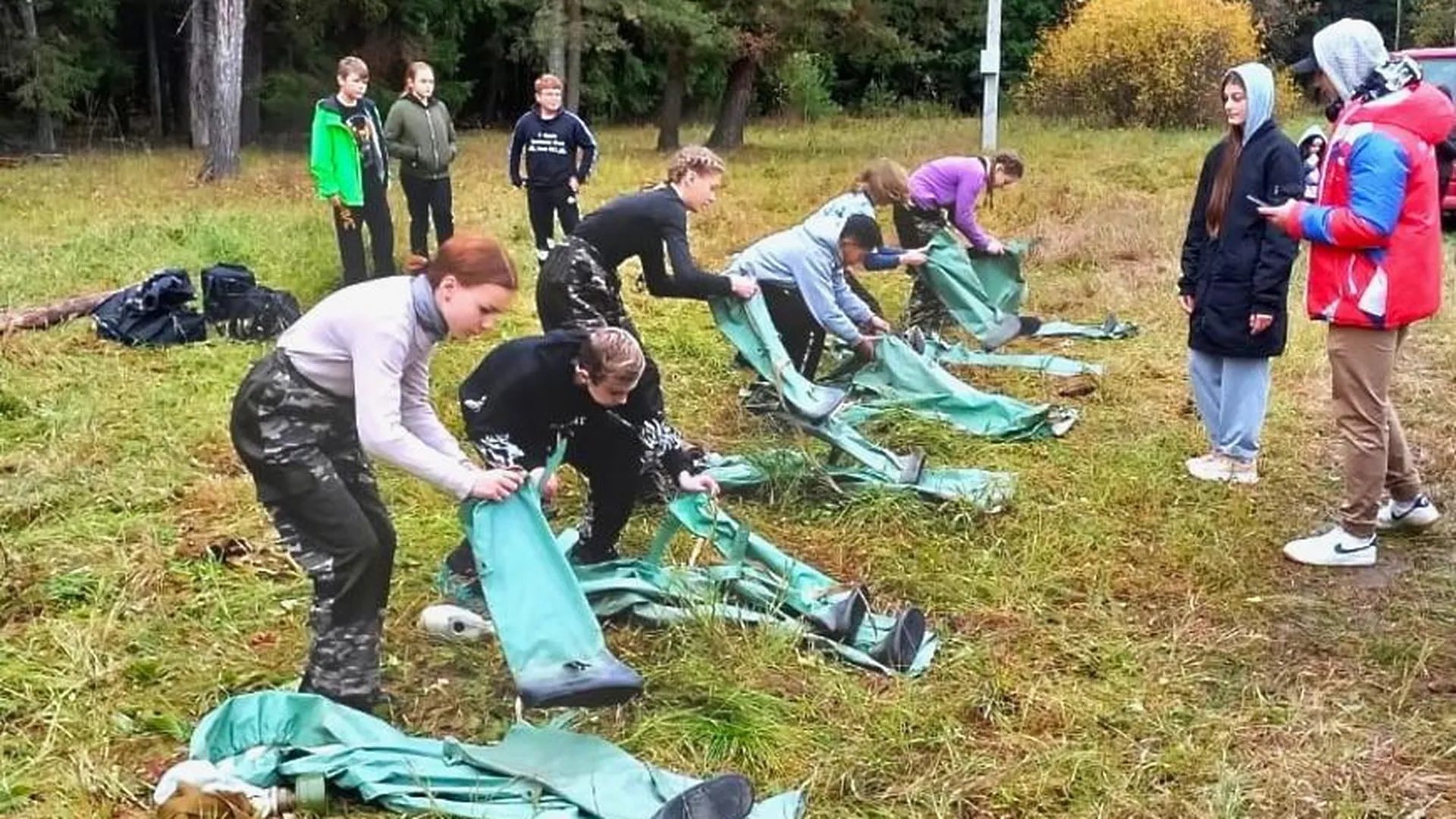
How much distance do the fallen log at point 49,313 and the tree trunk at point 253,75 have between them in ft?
59.0

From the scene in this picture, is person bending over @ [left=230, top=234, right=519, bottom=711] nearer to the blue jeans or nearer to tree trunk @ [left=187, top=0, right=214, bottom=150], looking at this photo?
the blue jeans

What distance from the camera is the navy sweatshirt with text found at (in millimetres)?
9078

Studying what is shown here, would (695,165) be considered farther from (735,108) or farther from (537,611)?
(735,108)

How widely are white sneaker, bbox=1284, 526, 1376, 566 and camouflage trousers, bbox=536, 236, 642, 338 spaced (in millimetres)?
2404

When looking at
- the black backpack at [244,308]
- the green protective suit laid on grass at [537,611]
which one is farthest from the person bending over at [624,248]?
the black backpack at [244,308]

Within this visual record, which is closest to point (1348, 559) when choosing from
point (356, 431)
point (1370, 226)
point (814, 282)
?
point (1370, 226)

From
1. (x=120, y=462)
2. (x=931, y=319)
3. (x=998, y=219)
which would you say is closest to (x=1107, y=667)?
(x=120, y=462)

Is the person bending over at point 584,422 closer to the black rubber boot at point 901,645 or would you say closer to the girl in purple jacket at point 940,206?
the black rubber boot at point 901,645

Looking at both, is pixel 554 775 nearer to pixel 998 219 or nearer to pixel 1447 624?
pixel 1447 624

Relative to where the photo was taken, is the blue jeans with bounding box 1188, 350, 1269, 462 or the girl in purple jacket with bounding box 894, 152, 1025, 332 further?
the girl in purple jacket with bounding box 894, 152, 1025, 332

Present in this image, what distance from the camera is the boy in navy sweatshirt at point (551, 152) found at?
9.08 meters

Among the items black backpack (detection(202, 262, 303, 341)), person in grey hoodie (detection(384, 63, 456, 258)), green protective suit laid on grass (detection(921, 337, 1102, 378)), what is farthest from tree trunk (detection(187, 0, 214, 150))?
green protective suit laid on grass (detection(921, 337, 1102, 378))

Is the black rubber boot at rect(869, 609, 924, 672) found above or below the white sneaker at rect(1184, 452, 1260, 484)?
below

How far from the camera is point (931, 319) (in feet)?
26.5
